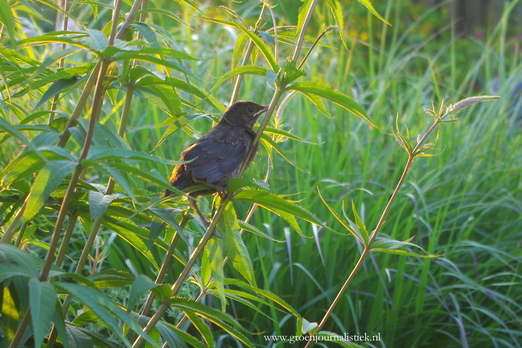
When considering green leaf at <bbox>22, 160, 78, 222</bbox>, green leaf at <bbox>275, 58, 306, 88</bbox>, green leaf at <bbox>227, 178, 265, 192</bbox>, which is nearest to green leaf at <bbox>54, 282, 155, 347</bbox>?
green leaf at <bbox>22, 160, 78, 222</bbox>

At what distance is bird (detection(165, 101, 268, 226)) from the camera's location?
1.76 metres

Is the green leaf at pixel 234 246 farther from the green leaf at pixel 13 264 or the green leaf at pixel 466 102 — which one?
the green leaf at pixel 466 102

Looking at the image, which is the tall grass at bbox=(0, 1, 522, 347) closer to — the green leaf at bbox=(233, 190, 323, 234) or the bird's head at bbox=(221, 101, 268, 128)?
the bird's head at bbox=(221, 101, 268, 128)

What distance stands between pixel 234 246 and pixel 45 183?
1.67 feet

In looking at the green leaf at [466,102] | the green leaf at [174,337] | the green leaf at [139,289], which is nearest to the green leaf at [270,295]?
the green leaf at [174,337]

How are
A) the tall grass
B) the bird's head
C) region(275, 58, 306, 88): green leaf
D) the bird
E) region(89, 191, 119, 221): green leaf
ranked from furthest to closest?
1. the tall grass
2. the bird's head
3. the bird
4. region(275, 58, 306, 88): green leaf
5. region(89, 191, 119, 221): green leaf

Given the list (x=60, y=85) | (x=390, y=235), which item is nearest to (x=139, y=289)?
(x=60, y=85)

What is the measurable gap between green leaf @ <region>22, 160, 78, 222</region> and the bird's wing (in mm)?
586

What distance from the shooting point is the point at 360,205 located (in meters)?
3.41

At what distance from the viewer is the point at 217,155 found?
1.82m

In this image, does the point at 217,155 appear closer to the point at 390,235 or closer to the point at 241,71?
the point at 241,71

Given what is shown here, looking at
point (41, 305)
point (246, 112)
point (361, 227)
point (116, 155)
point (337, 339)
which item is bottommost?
point (337, 339)

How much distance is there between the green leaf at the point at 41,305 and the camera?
108 cm

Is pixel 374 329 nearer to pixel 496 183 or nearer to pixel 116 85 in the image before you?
pixel 496 183
